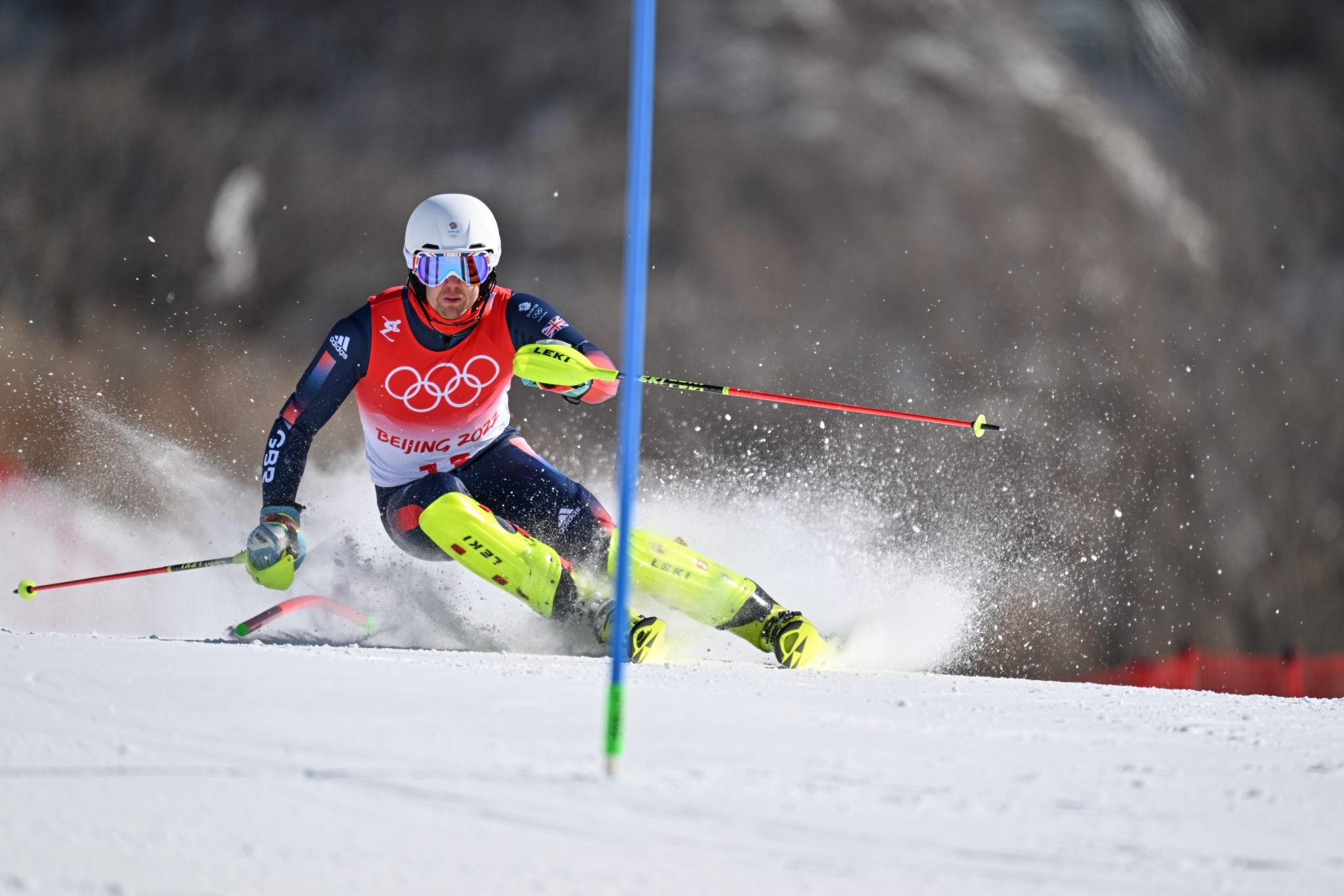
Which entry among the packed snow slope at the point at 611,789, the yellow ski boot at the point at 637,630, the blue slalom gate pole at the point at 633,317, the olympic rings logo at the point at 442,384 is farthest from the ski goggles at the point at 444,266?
the blue slalom gate pole at the point at 633,317

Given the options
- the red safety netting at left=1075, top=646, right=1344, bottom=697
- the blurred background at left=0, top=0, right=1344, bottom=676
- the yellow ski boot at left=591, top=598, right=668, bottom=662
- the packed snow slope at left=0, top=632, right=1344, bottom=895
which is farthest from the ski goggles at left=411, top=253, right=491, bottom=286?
the red safety netting at left=1075, top=646, right=1344, bottom=697

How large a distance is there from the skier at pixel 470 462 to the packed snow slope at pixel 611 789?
91cm

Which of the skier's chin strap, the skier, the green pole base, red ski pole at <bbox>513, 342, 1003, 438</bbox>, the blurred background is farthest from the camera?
the blurred background

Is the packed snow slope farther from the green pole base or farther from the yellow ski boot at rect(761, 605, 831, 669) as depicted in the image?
the yellow ski boot at rect(761, 605, 831, 669)

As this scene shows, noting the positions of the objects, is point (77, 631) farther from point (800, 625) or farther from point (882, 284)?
point (882, 284)

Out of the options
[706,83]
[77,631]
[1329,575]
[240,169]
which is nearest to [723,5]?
[706,83]

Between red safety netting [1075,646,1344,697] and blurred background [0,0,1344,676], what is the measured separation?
4.51 feet

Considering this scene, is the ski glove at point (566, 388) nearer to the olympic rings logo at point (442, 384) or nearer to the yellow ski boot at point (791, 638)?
the olympic rings logo at point (442, 384)

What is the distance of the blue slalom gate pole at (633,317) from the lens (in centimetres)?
215

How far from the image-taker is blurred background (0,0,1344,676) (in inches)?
479

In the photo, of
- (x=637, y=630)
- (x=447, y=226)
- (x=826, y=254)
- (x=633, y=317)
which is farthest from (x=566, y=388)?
(x=826, y=254)

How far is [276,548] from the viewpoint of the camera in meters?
3.98

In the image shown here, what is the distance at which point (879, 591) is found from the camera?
17.8 ft

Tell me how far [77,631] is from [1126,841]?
492cm
